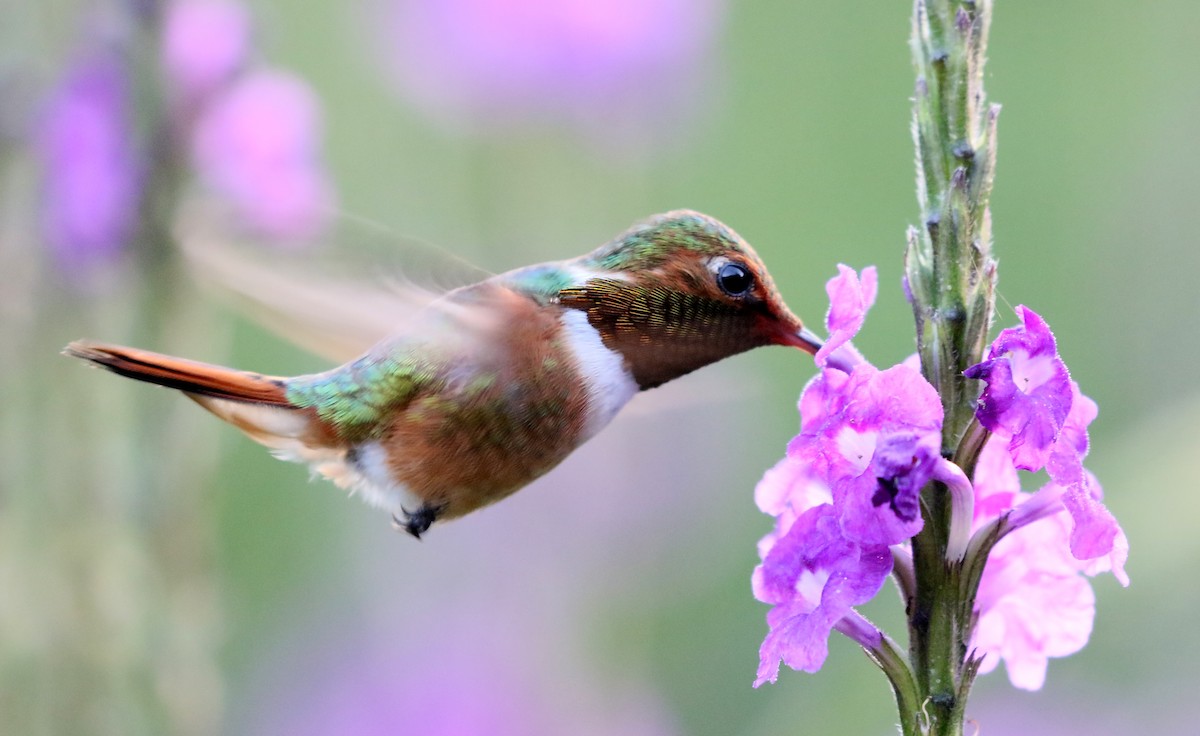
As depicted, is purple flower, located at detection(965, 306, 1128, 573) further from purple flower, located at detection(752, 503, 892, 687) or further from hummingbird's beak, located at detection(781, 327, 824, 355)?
hummingbird's beak, located at detection(781, 327, 824, 355)

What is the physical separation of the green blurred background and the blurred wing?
0.43m

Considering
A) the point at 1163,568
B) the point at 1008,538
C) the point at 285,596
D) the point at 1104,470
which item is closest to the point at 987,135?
the point at 1008,538

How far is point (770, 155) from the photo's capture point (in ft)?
18.1

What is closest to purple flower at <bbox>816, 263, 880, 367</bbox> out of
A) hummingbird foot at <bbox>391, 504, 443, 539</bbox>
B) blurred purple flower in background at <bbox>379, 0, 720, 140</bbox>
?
hummingbird foot at <bbox>391, 504, 443, 539</bbox>

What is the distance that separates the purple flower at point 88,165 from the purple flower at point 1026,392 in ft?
6.09

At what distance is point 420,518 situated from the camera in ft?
6.22

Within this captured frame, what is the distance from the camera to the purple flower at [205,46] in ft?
8.85

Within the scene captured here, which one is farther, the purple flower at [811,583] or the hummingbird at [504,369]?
the hummingbird at [504,369]

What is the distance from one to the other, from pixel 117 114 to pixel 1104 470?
232 cm

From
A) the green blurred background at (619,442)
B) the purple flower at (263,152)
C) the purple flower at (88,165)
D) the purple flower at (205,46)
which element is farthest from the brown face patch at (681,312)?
the purple flower at (205,46)

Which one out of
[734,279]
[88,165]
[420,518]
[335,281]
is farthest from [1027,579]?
[88,165]

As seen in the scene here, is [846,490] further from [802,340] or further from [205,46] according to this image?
[205,46]

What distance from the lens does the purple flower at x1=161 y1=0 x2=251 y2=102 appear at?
106 inches

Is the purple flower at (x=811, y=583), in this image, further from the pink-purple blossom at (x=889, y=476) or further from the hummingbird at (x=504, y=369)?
the hummingbird at (x=504, y=369)
